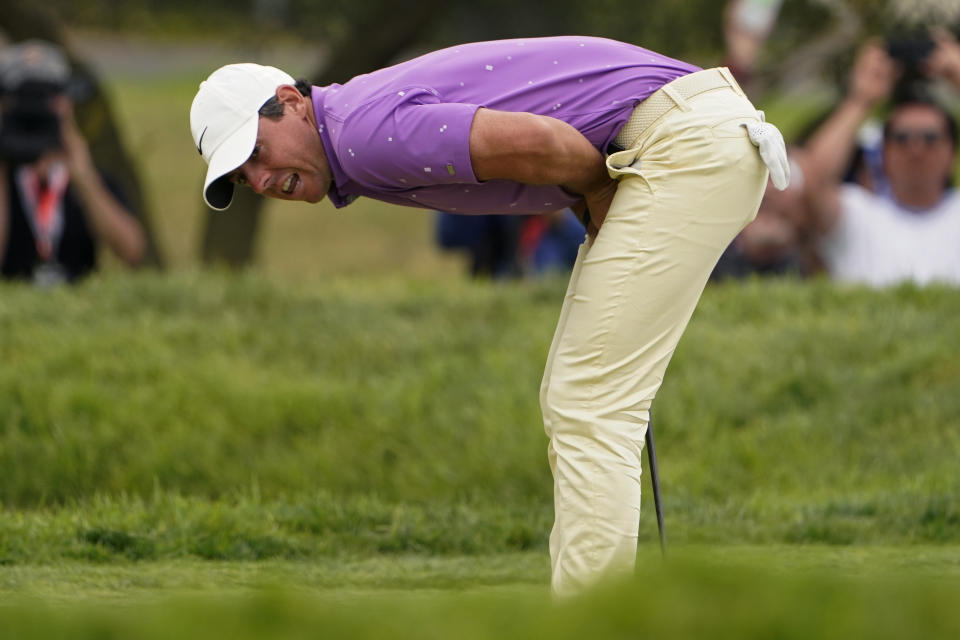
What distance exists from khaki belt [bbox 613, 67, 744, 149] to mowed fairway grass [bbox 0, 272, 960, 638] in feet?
4.34

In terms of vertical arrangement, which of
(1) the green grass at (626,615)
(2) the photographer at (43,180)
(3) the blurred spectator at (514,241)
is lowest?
(1) the green grass at (626,615)

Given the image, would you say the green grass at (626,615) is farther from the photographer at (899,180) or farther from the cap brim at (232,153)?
the photographer at (899,180)

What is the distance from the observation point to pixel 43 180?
9.67 meters

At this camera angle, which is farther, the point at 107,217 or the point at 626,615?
the point at 107,217

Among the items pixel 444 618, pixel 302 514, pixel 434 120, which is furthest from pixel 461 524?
pixel 444 618

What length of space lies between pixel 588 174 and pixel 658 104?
291mm

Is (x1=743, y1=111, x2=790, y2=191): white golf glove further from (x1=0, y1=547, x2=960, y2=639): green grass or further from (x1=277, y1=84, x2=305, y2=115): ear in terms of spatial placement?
(x1=0, y1=547, x2=960, y2=639): green grass

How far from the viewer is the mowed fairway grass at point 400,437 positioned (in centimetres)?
565

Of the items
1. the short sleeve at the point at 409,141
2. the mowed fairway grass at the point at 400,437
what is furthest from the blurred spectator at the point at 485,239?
the short sleeve at the point at 409,141

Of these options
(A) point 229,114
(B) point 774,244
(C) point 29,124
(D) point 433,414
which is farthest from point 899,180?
(A) point 229,114

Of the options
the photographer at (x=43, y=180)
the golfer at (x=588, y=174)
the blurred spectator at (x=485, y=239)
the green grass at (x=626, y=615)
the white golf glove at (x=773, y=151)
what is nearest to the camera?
the green grass at (x=626, y=615)

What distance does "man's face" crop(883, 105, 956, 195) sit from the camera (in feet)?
31.2

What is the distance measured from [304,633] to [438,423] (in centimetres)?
552

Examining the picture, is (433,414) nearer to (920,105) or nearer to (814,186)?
(814,186)
